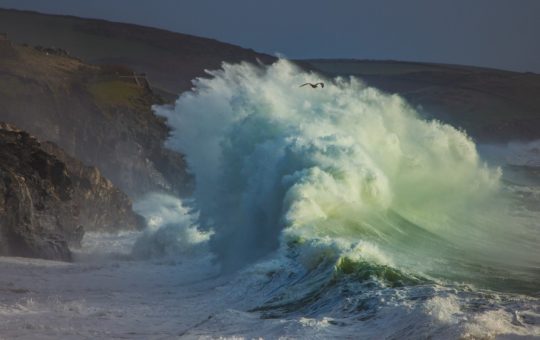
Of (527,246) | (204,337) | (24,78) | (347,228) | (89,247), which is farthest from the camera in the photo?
(24,78)

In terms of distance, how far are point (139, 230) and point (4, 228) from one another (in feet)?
31.2

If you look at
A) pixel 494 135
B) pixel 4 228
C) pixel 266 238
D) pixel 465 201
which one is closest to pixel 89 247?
pixel 4 228

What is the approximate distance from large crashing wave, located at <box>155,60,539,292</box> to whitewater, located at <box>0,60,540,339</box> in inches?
2.2

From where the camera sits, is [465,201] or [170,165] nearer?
[465,201]

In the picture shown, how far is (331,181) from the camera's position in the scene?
20.4 m

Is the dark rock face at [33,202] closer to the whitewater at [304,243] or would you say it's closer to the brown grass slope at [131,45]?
the whitewater at [304,243]

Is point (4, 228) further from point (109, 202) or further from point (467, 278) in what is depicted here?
point (467, 278)

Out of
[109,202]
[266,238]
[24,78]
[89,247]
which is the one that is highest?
[24,78]

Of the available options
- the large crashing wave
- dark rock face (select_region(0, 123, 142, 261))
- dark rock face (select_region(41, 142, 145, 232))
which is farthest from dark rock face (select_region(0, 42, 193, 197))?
dark rock face (select_region(0, 123, 142, 261))

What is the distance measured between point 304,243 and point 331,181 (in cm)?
397

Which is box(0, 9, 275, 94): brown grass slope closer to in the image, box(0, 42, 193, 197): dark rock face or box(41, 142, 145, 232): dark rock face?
box(0, 42, 193, 197): dark rock face

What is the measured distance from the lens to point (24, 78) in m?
46.8

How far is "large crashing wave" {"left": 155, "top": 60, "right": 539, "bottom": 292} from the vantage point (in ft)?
60.3

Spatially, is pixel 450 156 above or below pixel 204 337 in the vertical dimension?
above
